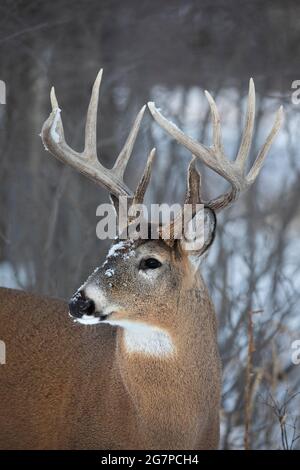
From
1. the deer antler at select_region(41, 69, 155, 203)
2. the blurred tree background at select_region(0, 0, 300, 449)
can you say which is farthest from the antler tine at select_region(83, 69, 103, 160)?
the blurred tree background at select_region(0, 0, 300, 449)

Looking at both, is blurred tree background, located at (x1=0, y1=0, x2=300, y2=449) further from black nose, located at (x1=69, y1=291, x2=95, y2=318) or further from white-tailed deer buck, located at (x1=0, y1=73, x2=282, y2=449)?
black nose, located at (x1=69, y1=291, x2=95, y2=318)

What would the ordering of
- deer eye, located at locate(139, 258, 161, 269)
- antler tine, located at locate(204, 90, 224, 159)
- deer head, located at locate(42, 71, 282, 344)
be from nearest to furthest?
1. deer head, located at locate(42, 71, 282, 344)
2. deer eye, located at locate(139, 258, 161, 269)
3. antler tine, located at locate(204, 90, 224, 159)

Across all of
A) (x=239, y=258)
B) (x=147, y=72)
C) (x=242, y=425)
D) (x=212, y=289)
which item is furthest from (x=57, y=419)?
(x=147, y=72)

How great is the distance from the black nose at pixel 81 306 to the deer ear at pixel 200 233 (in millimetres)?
619

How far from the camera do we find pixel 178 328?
4.62 m

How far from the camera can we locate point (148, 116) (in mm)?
8797

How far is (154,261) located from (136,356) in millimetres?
486

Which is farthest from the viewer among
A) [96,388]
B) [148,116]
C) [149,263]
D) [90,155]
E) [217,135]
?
[148,116]

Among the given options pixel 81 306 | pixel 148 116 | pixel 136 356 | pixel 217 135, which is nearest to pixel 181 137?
pixel 217 135

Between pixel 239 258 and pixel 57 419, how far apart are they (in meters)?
4.36

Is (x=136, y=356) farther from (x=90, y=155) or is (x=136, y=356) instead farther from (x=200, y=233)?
(x=90, y=155)

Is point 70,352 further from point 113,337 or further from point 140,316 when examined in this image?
point 140,316

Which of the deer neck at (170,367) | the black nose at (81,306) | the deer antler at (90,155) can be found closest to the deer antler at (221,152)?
the deer antler at (90,155)

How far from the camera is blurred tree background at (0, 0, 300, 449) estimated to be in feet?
26.2
